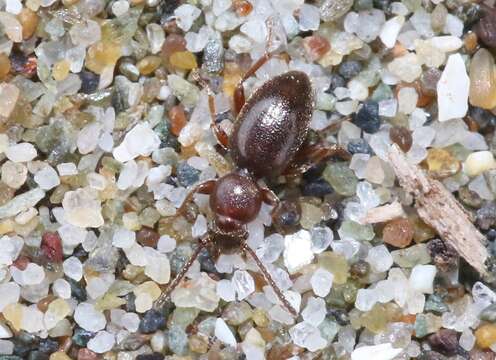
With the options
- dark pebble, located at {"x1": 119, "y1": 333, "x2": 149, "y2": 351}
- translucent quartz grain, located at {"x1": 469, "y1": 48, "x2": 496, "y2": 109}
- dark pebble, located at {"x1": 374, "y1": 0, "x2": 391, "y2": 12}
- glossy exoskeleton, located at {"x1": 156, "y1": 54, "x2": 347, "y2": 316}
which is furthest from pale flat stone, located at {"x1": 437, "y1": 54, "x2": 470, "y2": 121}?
dark pebble, located at {"x1": 119, "y1": 333, "x2": 149, "y2": 351}

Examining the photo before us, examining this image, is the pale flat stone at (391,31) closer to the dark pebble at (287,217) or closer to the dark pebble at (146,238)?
the dark pebble at (287,217)

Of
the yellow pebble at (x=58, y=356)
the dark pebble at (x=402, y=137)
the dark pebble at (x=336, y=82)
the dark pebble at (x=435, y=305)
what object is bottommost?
the yellow pebble at (x=58, y=356)

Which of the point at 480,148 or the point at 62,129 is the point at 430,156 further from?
the point at 62,129

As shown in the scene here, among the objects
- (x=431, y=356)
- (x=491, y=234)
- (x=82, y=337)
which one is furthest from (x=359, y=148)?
(x=82, y=337)

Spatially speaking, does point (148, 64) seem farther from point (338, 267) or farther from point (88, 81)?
point (338, 267)

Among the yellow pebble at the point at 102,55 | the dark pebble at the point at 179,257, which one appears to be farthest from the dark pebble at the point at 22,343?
the yellow pebble at the point at 102,55
